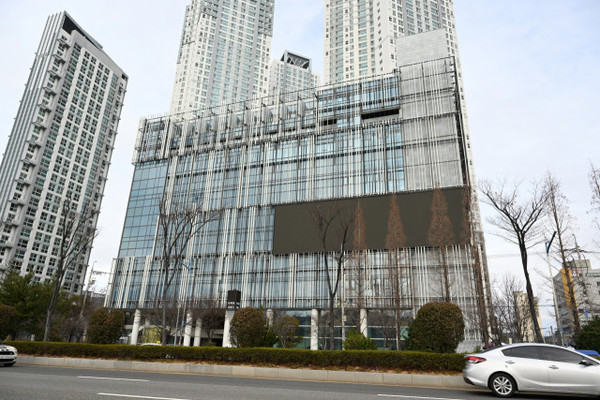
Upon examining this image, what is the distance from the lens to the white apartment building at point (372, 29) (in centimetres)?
9712

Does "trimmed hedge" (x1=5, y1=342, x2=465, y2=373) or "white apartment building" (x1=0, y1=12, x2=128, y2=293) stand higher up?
"white apartment building" (x1=0, y1=12, x2=128, y2=293)

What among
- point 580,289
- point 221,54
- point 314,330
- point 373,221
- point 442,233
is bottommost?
point 314,330

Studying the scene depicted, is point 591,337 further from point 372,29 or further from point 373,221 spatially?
point 372,29

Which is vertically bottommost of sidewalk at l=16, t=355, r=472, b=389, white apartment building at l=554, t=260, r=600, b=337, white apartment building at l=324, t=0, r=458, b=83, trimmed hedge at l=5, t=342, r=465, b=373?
sidewalk at l=16, t=355, r=472, b=389

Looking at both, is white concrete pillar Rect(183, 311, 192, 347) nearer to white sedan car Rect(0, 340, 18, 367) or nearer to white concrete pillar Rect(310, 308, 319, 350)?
white concrete pillar Rect(310, 308, 319, 350)

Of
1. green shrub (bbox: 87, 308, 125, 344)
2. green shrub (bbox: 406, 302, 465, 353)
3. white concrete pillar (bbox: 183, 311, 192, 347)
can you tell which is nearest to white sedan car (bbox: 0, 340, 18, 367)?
green shrub (bbox: 87, 308, 125, 344)

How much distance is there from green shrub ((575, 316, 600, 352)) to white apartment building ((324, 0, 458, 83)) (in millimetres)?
82692

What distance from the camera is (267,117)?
60.0m

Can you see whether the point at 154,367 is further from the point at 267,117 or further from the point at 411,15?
the point at 411,15

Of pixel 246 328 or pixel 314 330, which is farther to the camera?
pixel 314 330

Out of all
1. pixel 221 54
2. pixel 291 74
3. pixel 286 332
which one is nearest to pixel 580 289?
pixel 286 332

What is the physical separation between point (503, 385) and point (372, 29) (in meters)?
108

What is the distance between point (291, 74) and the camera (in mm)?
142500

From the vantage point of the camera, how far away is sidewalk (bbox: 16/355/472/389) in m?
12.8
